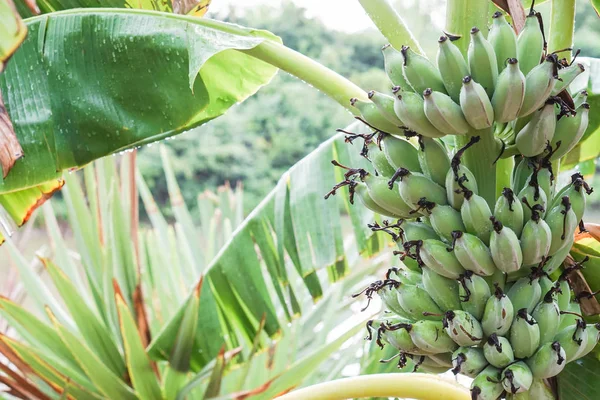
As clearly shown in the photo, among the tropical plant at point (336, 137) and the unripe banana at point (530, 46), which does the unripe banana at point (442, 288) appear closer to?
the tropical plant at point (336, 137)

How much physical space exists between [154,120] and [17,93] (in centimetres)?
20

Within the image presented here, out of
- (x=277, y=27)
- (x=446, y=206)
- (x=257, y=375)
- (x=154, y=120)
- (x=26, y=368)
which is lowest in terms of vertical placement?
(x=257, y=375)

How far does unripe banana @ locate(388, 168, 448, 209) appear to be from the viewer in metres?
0.61

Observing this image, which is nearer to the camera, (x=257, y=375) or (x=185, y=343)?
(x=185, y=343)

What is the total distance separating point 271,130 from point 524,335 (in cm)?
687

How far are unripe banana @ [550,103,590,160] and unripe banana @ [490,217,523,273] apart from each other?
0.11 m

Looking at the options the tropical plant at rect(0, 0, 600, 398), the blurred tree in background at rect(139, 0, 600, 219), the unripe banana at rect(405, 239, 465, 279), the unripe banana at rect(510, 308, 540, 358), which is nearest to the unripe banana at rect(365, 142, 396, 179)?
the tropical plant at rect(0, 0, 600, 398)

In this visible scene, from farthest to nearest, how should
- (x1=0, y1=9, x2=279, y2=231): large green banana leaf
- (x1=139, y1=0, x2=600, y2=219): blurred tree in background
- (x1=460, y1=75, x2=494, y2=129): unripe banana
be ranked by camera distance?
(x1=139, y1=0, x2=600, y2=219): blurred tree in background
(x1=0, y1=9, x2=279, y2=231): large green banana leaf
(x1=460, y1=75, x2=494, y2=129): unripe banana

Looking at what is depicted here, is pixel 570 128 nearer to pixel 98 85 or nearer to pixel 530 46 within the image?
pixel 530 46

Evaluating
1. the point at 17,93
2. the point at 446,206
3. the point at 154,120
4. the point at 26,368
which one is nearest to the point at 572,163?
the point at 446,206

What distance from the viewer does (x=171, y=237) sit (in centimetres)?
197

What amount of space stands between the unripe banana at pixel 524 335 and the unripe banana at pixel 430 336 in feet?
0.21

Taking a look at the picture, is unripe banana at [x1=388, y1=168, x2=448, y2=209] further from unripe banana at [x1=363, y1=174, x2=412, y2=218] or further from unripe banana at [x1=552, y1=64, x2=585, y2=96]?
unripe banana at [x1=552, y1=64, x2=585, y2=96]

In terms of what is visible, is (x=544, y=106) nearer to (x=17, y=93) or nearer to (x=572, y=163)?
(x=572, y=163)
